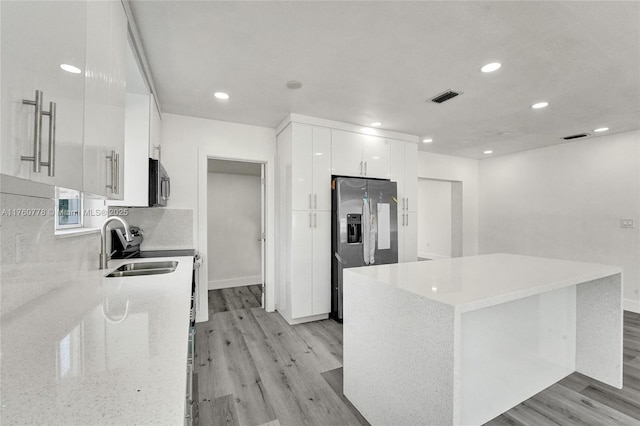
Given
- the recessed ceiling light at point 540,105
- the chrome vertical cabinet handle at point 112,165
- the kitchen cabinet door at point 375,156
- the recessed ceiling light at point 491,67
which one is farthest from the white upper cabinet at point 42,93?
the recessed ceiling light at point 540,105

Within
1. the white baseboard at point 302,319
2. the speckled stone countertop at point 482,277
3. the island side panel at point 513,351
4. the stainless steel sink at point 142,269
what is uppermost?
the speckled stone countertop at point 482,277

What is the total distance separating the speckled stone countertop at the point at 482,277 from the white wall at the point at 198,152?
2220 millimetres

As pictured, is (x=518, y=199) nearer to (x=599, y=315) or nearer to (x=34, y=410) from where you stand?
(x=599, y=315)

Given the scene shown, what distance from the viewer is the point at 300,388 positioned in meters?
2.01

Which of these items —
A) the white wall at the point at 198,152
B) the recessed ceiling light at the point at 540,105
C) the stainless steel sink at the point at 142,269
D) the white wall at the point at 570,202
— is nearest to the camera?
the stainless steel sink at the point at 142,269

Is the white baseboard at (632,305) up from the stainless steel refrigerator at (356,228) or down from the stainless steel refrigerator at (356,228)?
down

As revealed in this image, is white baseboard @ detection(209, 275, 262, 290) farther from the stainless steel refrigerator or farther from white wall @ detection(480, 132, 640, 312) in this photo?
white wall @ detection(480, 132, 640, 312)

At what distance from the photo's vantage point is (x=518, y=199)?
497cm

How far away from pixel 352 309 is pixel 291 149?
80.0 inches

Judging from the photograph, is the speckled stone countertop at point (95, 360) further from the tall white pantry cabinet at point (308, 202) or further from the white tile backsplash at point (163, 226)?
the tall white pantry cabinet at point (308, 202)

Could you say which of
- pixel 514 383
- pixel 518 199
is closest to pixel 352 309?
pixel 514 383

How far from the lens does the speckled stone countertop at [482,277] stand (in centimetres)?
126

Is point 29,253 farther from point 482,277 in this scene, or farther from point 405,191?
point 405,191

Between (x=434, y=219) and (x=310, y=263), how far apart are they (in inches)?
205
